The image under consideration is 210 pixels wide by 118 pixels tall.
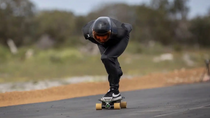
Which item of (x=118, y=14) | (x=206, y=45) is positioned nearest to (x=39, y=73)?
(x=206, y=45)

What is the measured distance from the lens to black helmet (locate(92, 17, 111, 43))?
10164 millimetres

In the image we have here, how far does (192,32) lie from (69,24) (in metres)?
21.3

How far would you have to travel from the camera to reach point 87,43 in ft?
226

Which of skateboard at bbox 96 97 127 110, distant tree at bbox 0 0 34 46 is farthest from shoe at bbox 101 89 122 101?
distant tree at bbox 0 0 34 46

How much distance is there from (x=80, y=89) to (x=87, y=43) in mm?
49084

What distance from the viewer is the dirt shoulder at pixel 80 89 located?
15078 mm

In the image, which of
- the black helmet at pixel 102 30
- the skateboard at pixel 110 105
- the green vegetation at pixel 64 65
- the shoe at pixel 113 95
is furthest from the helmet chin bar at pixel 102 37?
the green vegetation at pixel 64 65

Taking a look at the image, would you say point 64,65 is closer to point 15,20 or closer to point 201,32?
point 15,20

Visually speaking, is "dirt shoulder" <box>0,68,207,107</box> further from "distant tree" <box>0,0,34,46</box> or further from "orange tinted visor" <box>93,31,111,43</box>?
"distant tree" <box>0,0,34,46</box>

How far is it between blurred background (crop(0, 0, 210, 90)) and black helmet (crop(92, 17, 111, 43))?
67.9ft

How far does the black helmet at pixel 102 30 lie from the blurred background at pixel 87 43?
2068 cm

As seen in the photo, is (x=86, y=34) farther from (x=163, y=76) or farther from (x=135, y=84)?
(x=163, y=76)

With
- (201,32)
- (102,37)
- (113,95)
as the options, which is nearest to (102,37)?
(102,37)

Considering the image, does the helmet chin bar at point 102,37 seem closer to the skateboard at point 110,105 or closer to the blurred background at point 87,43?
the skateboard at point 110,105
